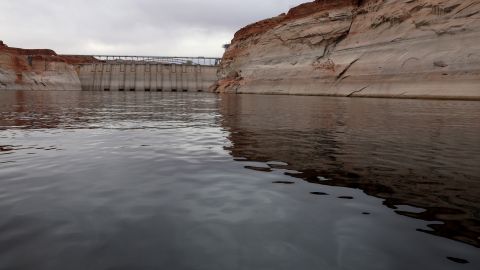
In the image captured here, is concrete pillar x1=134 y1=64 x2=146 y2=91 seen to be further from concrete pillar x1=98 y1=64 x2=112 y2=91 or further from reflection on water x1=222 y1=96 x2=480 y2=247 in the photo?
reflection on water x1=222 y1=96 x2=480 y2=247

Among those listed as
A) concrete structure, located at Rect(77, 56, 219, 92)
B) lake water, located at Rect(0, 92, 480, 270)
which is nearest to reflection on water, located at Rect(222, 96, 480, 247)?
lake water, located at Rect(0, 92, 480, 270)

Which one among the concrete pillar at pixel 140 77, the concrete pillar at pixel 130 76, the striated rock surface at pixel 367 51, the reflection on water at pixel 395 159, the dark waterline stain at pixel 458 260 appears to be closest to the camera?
the dark waterline stain at pixel 458 260

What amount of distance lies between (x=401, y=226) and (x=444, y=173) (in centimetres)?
263

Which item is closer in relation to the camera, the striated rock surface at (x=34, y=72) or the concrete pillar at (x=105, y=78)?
the striated rock surface at (x=34, y=72)

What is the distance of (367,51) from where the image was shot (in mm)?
36406

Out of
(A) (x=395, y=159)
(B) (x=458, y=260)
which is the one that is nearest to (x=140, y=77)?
(A) (x=395, y=159)

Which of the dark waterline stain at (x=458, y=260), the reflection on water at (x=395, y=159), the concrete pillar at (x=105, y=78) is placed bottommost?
the dark waterline stain at (x=458, y=260)

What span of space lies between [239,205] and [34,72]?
7927 cm

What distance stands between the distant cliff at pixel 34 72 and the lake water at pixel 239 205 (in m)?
71.1

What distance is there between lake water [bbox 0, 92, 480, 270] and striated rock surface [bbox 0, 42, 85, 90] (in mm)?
71127

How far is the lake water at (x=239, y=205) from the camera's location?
125 inches

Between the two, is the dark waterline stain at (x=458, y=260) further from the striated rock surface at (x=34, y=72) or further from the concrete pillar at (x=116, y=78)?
the concrete pillar at (x=116, y=78)

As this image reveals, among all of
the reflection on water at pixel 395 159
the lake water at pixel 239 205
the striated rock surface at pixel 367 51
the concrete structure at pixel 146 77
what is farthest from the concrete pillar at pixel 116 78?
the lake water at pixel 239 205

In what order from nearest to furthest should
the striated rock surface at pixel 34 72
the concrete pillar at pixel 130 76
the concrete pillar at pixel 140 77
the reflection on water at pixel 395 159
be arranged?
the reflection on water at pixel 395 159, the striated rock surface at pixel 34 72, the concrete pillar at pixel 140 77, the concrete pillar at pixel 130 76
